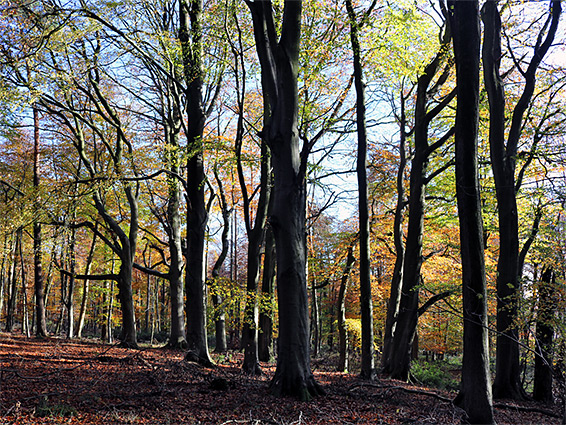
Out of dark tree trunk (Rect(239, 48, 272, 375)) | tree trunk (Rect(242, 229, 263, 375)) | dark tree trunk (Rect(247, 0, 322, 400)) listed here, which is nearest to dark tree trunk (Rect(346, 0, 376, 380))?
dark tree trunk (Rect(239, 48, 272, 375))

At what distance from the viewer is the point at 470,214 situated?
201 inches

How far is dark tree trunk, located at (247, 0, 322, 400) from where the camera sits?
570 cm

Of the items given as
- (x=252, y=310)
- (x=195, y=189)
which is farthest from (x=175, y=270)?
(x=252, y=310)

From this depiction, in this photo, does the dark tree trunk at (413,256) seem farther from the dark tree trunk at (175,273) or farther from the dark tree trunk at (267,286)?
the dark tree trunk at (175,273)

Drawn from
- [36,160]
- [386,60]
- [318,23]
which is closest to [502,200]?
[386,60]

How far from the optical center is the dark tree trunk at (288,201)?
5.70 metres

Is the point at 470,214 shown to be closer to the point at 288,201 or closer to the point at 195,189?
→ the point at 288,201

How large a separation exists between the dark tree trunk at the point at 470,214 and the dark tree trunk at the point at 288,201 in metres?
2.11

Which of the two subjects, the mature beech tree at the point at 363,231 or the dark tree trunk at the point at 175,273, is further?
the dark tree trunk at the point at 175,273

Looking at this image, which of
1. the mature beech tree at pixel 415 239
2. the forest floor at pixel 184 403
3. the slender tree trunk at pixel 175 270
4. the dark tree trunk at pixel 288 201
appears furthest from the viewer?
the slender tree trunk at pixel 175 270

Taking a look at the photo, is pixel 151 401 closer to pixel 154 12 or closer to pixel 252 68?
Answer: pixel 252 68

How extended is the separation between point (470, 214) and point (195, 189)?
625 cm

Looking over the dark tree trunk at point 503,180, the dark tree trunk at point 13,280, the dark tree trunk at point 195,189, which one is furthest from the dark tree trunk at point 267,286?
the dark tree trunk at point 13,280

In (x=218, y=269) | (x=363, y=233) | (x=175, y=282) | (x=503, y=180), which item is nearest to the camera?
(x=503, y=180)
